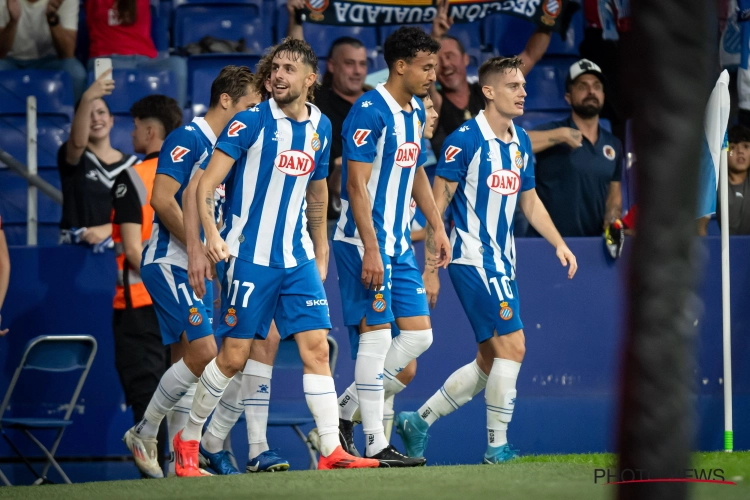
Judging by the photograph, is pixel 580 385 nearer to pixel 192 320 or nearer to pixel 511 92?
pixel 511 92

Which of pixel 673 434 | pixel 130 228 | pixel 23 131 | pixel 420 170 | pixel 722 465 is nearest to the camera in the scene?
pixel 673 434

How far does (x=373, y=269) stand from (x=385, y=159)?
62 centimetres

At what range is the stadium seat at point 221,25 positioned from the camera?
918 centimetres

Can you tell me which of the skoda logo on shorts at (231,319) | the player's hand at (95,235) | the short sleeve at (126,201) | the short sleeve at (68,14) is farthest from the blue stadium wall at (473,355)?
the short sleeve at (68,14)

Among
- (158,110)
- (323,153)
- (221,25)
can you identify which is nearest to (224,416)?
(323,153)

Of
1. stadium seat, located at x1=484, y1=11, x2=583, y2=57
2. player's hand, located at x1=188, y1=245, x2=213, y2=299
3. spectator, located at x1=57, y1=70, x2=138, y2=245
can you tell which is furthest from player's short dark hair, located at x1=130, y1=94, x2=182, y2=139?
stadium seat, located at x1=484, y1=11, x2=583, y2=57

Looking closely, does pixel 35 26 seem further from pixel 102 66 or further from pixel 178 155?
pixel 178 155

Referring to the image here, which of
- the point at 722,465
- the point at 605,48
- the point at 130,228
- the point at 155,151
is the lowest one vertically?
the point at 722,465

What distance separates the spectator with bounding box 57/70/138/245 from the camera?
6.93 metres

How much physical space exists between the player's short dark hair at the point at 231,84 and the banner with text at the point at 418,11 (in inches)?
114

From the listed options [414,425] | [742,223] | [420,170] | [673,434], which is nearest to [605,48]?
[742,223]

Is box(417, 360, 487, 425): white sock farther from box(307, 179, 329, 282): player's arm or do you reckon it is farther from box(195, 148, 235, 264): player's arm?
box(195, 148, 235, 264): player's arm

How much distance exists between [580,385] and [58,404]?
3440mm

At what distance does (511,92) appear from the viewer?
577 cm
